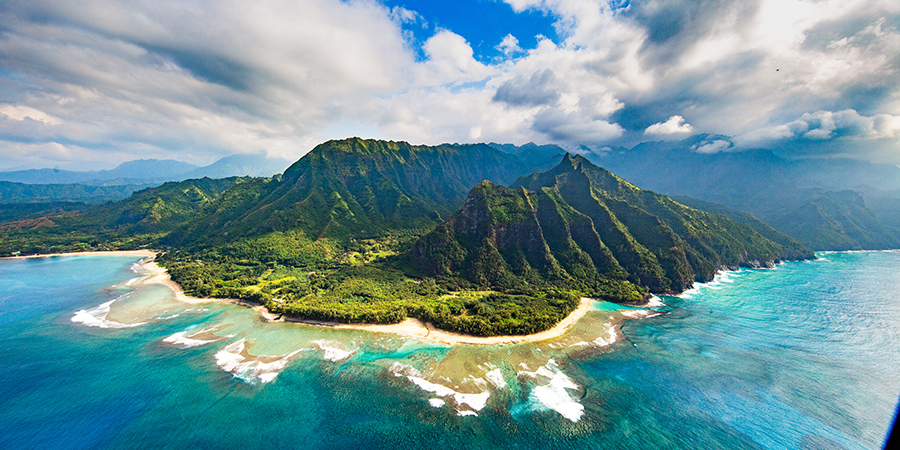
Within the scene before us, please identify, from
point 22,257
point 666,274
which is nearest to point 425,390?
point 666,274

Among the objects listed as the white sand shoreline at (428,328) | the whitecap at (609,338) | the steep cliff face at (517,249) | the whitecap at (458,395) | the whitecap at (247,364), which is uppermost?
the steep cliff face at (517,249)

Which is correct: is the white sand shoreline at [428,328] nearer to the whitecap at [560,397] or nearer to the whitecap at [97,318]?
the whitecap at [560,397]

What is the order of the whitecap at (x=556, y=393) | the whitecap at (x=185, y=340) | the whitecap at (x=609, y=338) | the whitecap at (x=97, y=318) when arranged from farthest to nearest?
the whitecap at (x=97, y=318), the whitecap at (x=609, y=338), the whitecap at (x=185, y=340), the whitecap at (x=556, y=393)

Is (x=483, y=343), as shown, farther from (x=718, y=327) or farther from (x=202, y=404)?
(x=718, y=327)

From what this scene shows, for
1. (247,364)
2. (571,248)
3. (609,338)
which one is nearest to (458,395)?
(609,338)

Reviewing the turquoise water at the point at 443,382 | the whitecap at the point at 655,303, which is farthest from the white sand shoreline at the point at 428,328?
the whitecap at the point at 655,303

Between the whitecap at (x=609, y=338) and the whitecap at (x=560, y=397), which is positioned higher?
the whitecap at (x=609, y=338)

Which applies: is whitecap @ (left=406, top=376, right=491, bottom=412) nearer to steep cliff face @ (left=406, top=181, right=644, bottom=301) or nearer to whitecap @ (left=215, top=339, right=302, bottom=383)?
whitecap @ (left=215, top=339, right=302, bottom=383)
